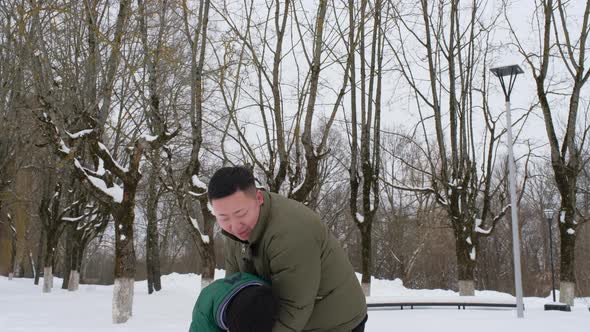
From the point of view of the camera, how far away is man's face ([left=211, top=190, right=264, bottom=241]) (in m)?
1.98

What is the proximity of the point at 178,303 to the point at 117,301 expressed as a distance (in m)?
7.00

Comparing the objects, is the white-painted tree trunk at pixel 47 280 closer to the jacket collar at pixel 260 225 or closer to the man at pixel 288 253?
the man at pixel 288 253

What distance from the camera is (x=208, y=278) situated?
1459 centimetres

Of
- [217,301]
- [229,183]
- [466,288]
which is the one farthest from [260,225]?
[466,288]

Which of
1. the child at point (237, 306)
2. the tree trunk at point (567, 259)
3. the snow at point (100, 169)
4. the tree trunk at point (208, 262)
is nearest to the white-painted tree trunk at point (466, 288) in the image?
the tree trunk at point (567, 259)

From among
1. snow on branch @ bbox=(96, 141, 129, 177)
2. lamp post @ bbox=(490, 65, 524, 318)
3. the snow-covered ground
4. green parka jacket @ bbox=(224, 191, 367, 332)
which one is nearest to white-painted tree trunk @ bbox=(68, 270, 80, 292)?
the snow-covered ground

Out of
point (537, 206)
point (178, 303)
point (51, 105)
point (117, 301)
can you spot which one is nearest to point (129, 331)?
point (117, 301)

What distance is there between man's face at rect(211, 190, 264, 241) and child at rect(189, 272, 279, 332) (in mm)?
181

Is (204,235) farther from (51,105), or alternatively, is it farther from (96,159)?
(51,105)

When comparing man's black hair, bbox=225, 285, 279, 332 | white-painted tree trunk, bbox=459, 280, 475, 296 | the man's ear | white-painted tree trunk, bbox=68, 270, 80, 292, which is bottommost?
white-painted tree trunk, bbox=68, 270, 80, 292

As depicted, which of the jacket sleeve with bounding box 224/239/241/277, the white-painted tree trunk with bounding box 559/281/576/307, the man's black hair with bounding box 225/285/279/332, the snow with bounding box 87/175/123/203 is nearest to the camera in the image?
the man's black hair with bounding box 225/285/279/332

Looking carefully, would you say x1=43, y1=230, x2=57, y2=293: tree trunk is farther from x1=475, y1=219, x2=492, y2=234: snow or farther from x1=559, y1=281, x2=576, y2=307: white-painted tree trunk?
x1=559, y1=281, x2=576, y2=307: white-painted tree trunk

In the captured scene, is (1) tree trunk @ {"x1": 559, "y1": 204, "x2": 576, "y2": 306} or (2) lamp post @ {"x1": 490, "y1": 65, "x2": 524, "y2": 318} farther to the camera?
(1) tree trunk @ {"x1": 559, "y1": 204, "x2": 576, "y2": 306}

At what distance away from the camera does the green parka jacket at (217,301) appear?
1.86 m
